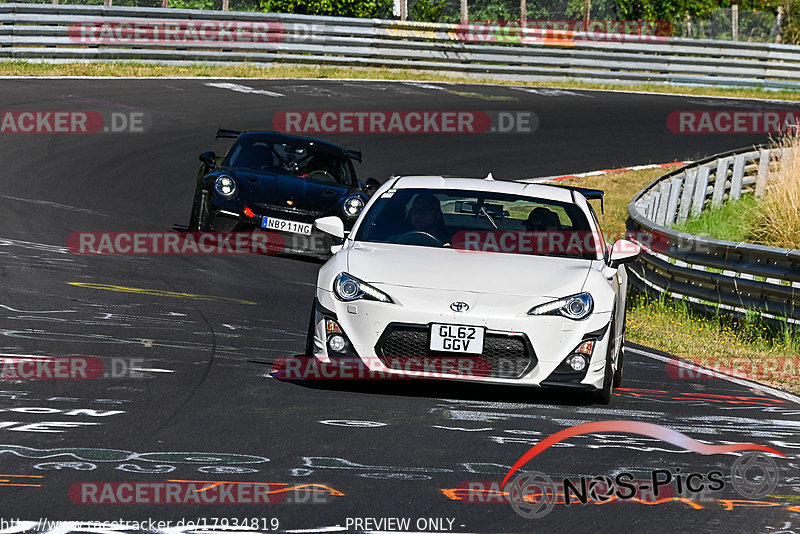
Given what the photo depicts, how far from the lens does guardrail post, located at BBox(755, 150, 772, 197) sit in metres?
18.7

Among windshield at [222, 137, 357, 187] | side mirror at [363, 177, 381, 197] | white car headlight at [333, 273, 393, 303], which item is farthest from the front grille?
windshield at [222, 137, 357, 187]

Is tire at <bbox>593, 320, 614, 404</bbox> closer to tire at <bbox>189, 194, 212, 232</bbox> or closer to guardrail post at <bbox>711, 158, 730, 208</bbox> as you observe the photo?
tire at <bbox>189, 194, 212, 232</bbox>

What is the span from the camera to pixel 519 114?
84.6 ft

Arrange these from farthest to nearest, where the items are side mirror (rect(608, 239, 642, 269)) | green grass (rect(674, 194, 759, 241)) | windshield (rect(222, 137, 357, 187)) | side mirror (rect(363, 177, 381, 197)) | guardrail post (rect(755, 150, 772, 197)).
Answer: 1. guardrail post (rect(755, 150, 772, 197))
2. green grass (rect(674, 194, 759, 241))
3. windshield (rect(222, 137, 357, 187))
4. side mirror (rect(363, 177, 381, 197))
5. side mirror (rect(608, 239, 642, 269))

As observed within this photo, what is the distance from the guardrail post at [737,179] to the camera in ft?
62.8

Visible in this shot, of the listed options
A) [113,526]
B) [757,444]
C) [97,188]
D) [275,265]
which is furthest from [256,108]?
[113,526]

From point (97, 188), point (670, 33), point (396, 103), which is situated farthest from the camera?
point (670, 33)

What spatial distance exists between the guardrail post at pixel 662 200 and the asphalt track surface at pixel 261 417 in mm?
5345

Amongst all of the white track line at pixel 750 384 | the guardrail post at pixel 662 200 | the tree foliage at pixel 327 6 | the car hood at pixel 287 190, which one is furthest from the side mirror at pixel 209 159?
the tree foliage at pixel 327 6

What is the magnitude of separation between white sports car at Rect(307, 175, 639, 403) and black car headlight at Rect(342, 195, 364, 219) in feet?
18.6

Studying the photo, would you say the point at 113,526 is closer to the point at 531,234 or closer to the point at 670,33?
the point at 531,234

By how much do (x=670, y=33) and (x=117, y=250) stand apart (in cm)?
2963

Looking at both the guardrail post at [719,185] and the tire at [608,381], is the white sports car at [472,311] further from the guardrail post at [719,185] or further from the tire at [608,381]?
the guardrail post at [719,185]

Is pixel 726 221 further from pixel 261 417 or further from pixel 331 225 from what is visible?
pixel 261 417
